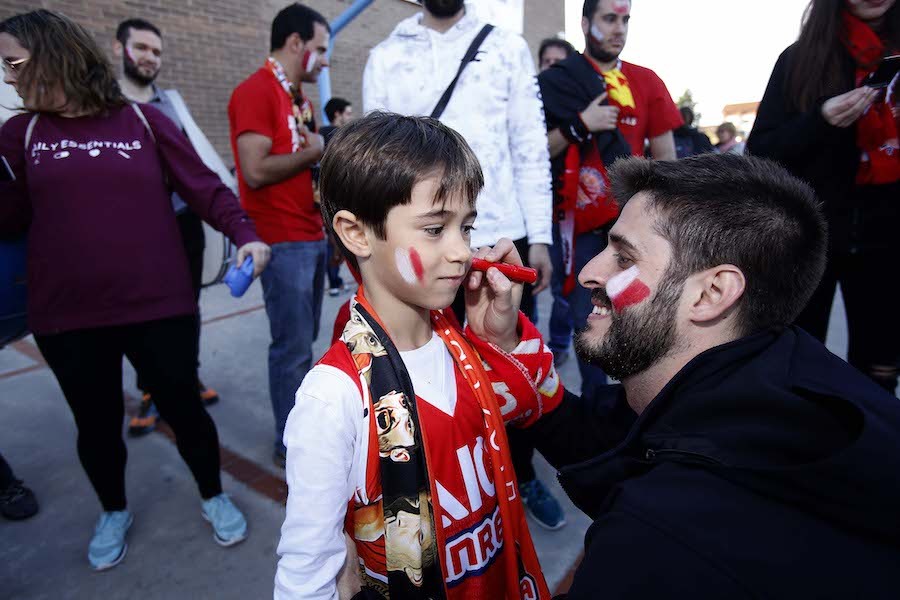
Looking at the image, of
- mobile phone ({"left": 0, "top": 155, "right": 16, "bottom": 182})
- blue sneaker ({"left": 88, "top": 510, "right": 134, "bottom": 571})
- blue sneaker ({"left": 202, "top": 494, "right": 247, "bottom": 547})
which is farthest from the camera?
blue sneaker ({"left": 202, "top": 494, "right": 247, "bottom": 547})

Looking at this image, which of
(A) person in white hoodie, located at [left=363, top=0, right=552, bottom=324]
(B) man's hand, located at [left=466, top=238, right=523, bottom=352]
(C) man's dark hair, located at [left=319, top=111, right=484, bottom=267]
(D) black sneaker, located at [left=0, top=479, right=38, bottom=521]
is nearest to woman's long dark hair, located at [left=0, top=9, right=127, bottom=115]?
(A) person in white hoodie, located at [left=363, top=0, right=552, bottom=324]

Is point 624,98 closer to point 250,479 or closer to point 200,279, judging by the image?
point 200,279

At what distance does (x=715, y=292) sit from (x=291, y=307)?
203cm

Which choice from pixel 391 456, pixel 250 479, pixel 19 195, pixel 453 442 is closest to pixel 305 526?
pixel 391 456

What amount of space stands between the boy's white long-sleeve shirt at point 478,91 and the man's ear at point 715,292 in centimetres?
102

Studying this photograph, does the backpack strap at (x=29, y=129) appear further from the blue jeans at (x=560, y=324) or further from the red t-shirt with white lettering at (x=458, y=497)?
the blue jeans at (x=560, y=324)

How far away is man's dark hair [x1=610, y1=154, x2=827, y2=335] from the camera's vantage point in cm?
112

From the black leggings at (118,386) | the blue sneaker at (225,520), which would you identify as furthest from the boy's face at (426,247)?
the blue sneaker at (225,520)

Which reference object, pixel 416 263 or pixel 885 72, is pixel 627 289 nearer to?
pixel 416 263

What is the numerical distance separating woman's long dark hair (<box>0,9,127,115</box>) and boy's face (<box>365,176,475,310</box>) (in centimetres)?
134

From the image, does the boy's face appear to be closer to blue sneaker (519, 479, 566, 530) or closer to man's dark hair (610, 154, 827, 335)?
man's dark hair (610, 154, 827, 335)

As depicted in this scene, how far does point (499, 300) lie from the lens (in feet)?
4.59

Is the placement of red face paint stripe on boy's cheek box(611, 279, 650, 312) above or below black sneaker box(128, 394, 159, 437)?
above

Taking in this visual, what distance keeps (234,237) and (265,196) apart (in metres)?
0.65
